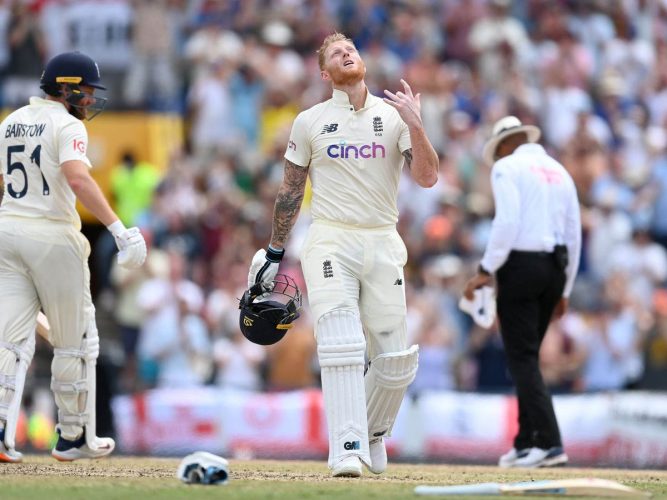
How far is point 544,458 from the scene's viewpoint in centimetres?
1153

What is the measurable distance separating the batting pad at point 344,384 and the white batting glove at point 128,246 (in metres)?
1.25

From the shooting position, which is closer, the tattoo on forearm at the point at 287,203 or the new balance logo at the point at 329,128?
the new balance logo at the point at 329,128

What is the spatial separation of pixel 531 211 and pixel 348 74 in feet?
8.22

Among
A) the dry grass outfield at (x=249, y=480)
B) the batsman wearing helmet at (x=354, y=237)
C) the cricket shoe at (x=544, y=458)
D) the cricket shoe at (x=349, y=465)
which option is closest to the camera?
the dry grass outfield at (x=249, y=480)

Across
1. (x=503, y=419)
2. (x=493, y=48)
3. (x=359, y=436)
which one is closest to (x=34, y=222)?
(x=359, y=436)

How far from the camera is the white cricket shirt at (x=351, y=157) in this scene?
966 centimetres

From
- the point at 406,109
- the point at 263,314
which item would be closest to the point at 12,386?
the point at 263,314

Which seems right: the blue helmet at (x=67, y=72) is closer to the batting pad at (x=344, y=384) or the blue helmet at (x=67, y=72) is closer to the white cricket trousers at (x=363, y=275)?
the white cricket trousers at (x=363, y=275)

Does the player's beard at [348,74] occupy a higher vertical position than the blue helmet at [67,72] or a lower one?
lower

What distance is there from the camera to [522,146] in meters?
12.1

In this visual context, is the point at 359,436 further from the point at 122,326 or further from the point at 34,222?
the point at 122,326

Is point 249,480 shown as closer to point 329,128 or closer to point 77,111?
point 329,128

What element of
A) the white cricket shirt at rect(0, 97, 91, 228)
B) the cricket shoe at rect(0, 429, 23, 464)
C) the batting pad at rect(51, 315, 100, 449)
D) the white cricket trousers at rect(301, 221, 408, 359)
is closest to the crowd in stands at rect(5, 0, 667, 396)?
the batting pad at rect(51, 315, 100, 449)

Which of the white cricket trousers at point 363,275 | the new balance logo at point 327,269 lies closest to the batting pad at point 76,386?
the white cricket trousers at point 363,275
